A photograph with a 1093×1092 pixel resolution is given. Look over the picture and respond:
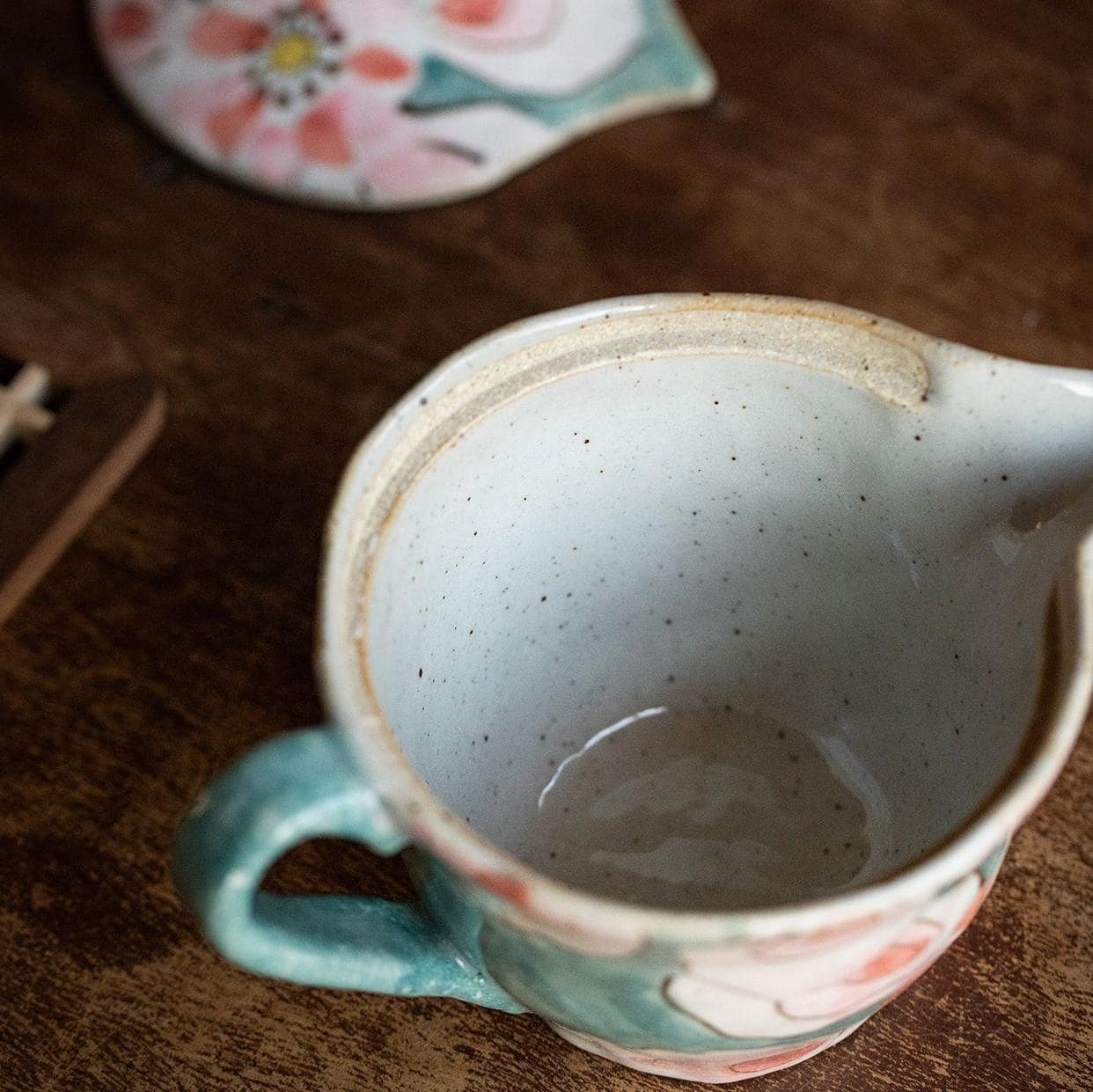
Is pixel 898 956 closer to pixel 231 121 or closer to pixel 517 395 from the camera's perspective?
pixel 517 395

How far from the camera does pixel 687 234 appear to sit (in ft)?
2.11

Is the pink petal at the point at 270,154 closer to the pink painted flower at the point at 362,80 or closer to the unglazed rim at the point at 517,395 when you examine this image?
the pink painted flower at the point at 362,80

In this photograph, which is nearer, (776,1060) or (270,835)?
(270,835)

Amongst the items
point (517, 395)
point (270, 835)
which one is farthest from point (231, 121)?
point (270, 835)

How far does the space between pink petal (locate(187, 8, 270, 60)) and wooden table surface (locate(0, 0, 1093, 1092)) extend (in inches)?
2.2

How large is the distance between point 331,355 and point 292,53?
193 millimetres

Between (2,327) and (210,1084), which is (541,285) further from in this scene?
(210,1084)

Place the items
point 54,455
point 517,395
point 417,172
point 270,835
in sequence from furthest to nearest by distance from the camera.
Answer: point 417,172 → point 54,455 → point 517,395 → point 270,835

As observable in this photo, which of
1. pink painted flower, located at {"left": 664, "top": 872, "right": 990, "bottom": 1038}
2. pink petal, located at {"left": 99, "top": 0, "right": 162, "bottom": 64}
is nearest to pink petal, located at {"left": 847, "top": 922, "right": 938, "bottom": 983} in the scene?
pink painted flower, located at {"left": 664, "top": 872, "right": 990, "bottom": 1038}

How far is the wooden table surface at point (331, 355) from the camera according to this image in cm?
43

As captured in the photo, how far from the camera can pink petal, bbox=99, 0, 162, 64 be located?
696 mm

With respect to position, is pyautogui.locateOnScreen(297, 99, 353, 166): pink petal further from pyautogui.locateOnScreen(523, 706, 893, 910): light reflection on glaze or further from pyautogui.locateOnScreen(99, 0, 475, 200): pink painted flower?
pyautogui.locateOnScreen(523, 706, 893, 910): light reflection on glaze

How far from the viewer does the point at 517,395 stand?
A: 397mm

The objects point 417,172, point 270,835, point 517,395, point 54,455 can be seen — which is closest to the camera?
point 270,835
